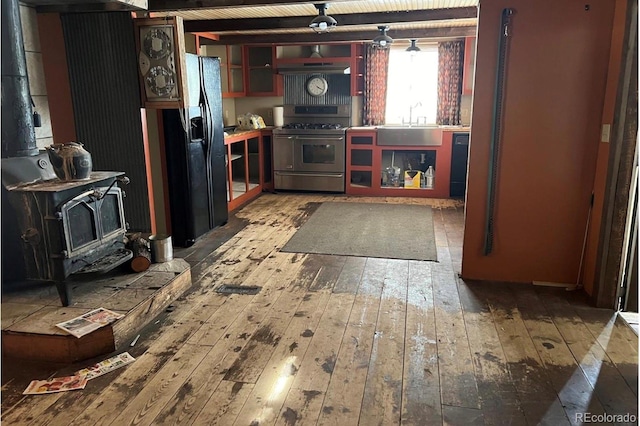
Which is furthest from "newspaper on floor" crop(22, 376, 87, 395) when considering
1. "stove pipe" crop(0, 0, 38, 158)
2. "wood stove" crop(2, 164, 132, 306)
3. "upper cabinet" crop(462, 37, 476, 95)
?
"upper cabinet" crop(462, 37, 476, 95)

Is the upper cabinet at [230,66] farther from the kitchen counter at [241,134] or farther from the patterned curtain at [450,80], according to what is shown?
the patterned curtain at [450,80]

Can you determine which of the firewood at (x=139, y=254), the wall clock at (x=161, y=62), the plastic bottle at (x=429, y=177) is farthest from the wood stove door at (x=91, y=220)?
the plastic bottle at (x=429, y=177)

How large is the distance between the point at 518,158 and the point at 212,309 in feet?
7.60

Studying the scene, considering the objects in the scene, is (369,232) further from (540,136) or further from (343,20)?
(343,20)

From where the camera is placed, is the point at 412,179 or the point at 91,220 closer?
the point at 91,220

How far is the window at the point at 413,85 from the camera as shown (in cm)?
659

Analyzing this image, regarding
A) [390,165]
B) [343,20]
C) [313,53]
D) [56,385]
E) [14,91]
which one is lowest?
[56,385]

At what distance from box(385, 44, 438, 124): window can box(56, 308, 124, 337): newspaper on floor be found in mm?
5102

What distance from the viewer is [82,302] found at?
2643 mm

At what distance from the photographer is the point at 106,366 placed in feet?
7.63

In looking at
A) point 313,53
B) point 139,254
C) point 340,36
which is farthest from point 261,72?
point 139,254

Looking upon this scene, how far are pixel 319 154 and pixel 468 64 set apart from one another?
234cm

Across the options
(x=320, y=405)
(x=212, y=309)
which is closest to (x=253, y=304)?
(x=212, y=309)

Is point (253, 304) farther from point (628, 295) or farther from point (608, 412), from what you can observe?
point (628, 295)
